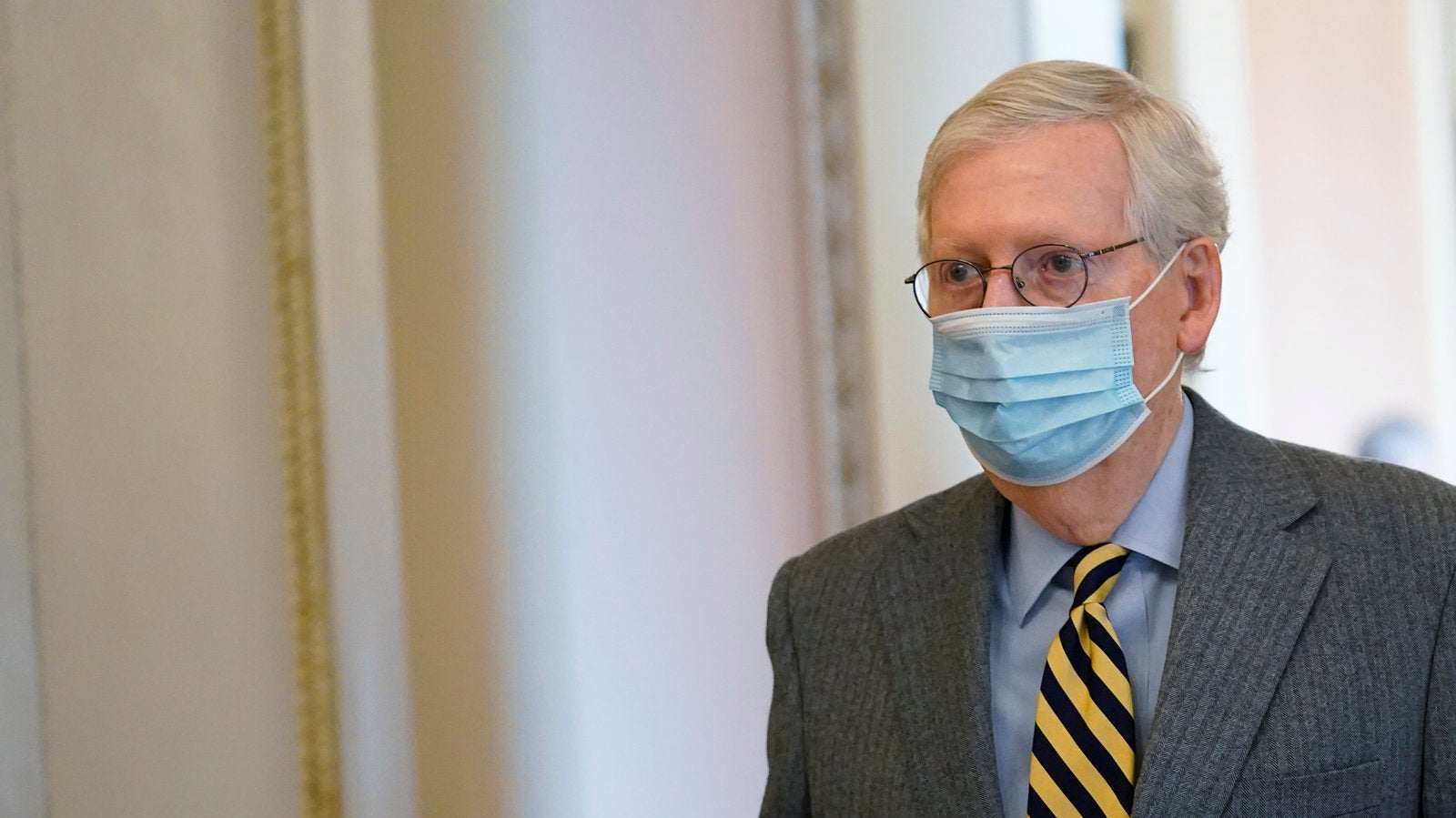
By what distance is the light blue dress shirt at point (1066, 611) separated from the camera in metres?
1.59

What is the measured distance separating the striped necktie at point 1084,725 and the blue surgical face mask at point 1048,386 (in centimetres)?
16

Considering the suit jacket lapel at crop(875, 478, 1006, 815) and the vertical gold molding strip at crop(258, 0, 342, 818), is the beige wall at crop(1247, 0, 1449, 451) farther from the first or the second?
the vertical gold molding strip at crop(258, 0, 342, 818)

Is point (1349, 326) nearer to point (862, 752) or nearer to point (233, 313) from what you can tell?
point (862, 752)

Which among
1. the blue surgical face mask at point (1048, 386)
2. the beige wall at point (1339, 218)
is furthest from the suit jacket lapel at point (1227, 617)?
the beige wall at point (1339, 218)

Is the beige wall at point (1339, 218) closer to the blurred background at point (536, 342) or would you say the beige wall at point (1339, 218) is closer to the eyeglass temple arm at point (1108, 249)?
the blurred background at point (536, 342)

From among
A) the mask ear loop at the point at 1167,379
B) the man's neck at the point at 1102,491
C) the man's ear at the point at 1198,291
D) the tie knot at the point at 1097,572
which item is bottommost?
the tie knot at the point at 1097,572

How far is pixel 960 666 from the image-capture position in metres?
1.65

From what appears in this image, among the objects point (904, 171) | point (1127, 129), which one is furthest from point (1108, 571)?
point (904, 171)

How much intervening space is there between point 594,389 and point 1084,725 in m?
0.97

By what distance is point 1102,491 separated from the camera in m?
1.63

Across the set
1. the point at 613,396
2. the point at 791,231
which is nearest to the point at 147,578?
the point at 613,396

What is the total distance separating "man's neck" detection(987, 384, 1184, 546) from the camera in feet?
5.34

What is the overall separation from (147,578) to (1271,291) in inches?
67.6

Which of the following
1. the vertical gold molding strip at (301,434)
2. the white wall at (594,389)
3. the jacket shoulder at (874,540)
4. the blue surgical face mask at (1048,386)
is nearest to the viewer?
the blue surgical face mask at (1048,386)
